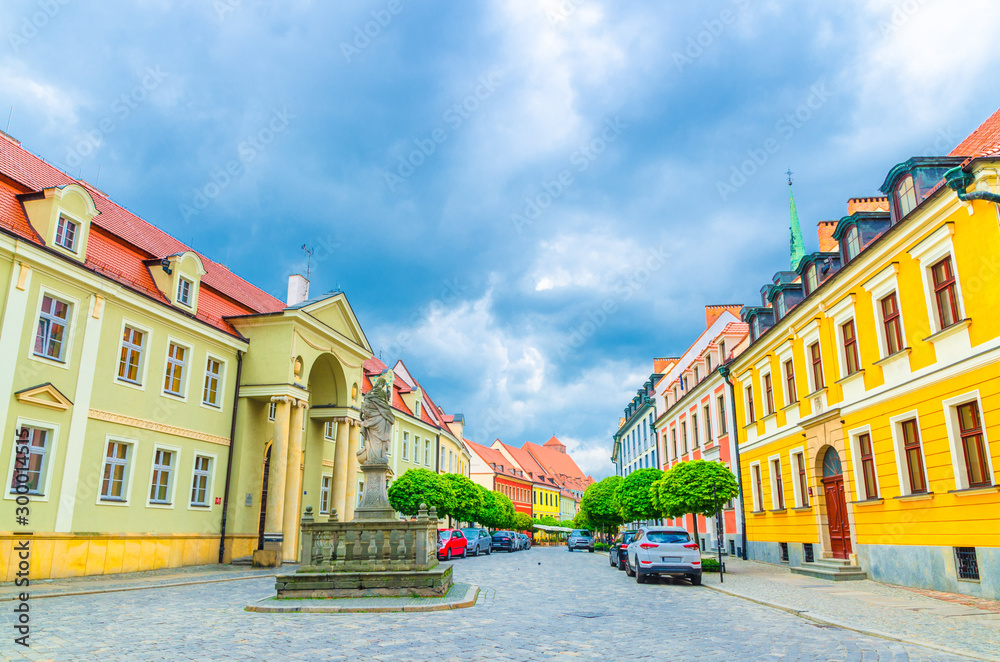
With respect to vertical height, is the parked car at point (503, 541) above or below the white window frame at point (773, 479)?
below

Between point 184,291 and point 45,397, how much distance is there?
664 centimetres

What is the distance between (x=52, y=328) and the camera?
17641mm

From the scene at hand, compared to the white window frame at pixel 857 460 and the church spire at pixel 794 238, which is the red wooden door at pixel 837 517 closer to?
the white window frame at pixel 857 460

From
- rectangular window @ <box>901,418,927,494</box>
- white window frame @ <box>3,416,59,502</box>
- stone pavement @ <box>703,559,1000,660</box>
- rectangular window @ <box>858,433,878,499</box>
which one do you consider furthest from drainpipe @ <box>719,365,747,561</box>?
white window frame @ <box>3,416,59,502</box>

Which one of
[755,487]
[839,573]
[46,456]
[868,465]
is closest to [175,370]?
[46,456]

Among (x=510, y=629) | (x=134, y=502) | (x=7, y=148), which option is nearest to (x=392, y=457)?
(x=134, y=502)

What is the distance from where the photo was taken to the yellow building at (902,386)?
13.4 m

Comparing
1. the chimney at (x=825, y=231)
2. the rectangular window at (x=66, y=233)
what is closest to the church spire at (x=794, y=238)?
the chimney at (x=825, y=231)

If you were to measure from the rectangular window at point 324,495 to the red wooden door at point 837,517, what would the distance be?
69.2 feet

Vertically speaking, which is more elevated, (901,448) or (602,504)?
(901,448)

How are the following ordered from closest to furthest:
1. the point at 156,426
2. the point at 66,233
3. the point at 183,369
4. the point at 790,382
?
the point at 66,233, the point at 156,426, the point at 183,369, the point at 790,382

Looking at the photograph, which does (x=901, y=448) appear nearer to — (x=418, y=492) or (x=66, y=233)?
(x=66, y=233)

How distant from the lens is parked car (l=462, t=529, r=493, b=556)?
36.1m

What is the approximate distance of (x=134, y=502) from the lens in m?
20.0
